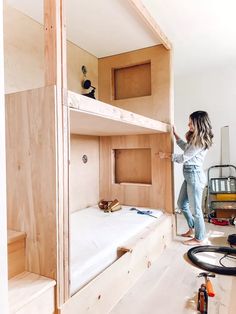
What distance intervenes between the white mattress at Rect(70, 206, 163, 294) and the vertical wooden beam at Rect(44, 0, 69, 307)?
0.44 ft

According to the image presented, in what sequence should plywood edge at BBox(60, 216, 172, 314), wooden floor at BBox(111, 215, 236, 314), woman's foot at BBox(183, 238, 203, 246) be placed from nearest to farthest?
1. plywood edge at BBox(60, 216, 172, 314)
2. wooden floor at BBox(111, 215, 236, 314)
3. woman's foot at BBox(183, 238, 203, 246)

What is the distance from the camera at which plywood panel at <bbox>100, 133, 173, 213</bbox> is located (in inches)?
104

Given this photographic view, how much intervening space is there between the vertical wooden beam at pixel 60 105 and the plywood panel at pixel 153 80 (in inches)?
65.7

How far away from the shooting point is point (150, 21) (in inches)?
81.9

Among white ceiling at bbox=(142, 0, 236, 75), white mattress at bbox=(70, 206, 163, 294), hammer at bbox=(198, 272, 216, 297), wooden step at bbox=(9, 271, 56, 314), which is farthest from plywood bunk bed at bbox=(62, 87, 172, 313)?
white ceiling at bbox=(142, 0, 236, 75)

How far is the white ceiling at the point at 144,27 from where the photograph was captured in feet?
6.46

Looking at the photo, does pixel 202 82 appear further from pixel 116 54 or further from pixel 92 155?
pixel 92 155

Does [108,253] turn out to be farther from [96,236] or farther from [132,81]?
[132,81]

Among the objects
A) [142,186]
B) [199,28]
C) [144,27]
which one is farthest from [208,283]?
[199,28]

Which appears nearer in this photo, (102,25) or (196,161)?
(102,25)

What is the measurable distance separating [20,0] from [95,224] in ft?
5.93

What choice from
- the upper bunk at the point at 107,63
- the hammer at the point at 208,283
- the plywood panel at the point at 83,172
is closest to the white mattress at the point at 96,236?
the plywood panel at the point at 83,172

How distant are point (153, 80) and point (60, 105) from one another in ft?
5.84

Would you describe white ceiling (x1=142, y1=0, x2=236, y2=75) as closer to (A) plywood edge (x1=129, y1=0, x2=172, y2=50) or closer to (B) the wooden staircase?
(A) plywood edge (x1=129, y1=0, x2=172, y2=50)
